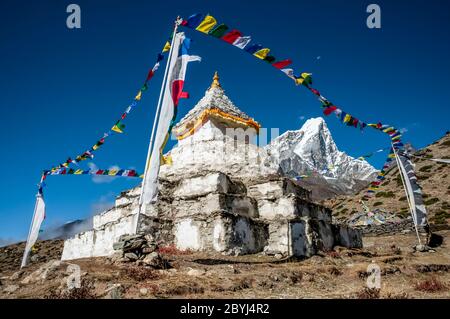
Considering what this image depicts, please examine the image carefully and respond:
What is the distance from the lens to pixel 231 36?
37.1 feet

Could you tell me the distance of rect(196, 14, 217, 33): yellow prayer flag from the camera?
11.1 metres

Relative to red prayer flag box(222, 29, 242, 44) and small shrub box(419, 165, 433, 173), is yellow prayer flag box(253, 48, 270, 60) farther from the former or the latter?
small shrub box(419, 165, 433, 173)

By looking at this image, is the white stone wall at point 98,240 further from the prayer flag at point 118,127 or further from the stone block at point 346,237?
the stone block at point 346,237

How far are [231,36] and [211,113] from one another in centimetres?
983

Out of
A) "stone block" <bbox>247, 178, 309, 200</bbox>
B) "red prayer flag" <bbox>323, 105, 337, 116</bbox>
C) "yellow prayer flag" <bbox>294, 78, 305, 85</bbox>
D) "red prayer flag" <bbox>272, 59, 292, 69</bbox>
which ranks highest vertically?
"red prayer flag" <bbox>272, 59, 292, 69</bbox>

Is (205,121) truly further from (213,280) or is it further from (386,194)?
(386,194)

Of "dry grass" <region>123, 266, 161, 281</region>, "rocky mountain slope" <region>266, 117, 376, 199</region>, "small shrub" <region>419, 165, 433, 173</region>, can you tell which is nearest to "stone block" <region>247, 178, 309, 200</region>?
"dry grass" <region>123, 266, 161, 281</region>

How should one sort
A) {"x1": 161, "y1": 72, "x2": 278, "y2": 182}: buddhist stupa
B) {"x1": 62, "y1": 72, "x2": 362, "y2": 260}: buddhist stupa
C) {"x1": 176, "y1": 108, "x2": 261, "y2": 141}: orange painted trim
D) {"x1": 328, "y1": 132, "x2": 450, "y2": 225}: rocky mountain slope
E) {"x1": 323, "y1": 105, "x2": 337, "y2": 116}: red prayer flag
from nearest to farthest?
{"x1": 323, "y1": 105, "x2": 337, "y2": 116}: red prayer flag → {"x1": 62, "y1": 72, "x2": 362, "y2": 260}: buddhist stupa → {"x1": 161, "y1": 72, "x2": 278, "y2": 182}: buddhist stupa → {"x1": 176, "y1": 108, "x2": 261, "y2": 141}: orange painted trim → {"x1": 328, "y1": 132, "x2": 450, "y2": 225}: rocky mountain slope

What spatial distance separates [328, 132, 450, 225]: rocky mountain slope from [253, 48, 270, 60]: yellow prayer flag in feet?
89.0

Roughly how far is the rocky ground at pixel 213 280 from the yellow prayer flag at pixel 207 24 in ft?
27.0

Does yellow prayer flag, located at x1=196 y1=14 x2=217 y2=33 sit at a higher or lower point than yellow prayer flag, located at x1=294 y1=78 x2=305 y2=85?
higher
